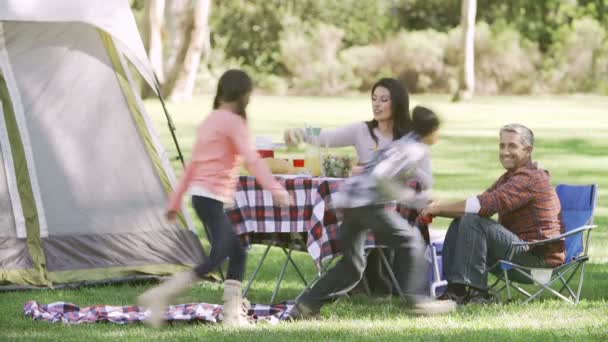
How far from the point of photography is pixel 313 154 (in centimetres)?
671

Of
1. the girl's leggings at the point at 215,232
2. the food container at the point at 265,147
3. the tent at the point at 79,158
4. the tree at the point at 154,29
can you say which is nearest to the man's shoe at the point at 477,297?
the food container at the point at 265,147

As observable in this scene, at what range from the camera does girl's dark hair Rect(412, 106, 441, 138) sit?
6.10 meters

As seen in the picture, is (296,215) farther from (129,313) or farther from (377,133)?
(129,313)

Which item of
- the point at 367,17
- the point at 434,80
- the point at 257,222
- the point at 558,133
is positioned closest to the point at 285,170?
the point at 257,222

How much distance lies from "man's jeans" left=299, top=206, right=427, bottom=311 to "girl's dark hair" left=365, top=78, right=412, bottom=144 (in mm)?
690

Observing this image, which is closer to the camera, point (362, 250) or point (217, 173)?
point (217, 173)

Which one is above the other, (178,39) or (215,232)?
(215,232)

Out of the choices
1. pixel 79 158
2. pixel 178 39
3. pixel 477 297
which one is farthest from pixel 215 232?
pixel 178 39

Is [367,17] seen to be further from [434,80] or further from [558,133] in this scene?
[558,133]

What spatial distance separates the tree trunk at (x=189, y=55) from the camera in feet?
104

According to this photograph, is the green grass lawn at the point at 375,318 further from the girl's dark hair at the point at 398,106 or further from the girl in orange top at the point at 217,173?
the girl's dark hair at the point at 398,106

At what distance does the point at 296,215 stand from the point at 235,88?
3.03 feet

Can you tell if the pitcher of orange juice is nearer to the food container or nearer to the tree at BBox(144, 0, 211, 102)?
the food container

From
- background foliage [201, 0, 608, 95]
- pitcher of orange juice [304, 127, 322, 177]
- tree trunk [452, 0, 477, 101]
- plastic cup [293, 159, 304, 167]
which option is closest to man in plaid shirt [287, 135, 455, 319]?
pitcher of orange juice [304, 127, 322, 177]
